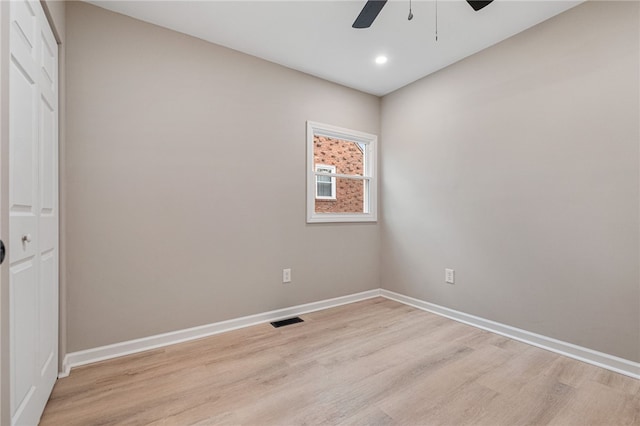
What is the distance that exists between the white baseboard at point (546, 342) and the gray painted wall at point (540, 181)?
49 millimetres

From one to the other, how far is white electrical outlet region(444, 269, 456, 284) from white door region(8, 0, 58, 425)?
307 cm

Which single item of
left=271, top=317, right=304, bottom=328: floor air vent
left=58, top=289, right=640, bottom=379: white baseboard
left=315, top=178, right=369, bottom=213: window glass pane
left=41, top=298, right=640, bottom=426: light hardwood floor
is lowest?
left=271, top=317, right=304, bottom=328: floor air vent

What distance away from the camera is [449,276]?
288cm

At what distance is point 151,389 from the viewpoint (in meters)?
1.69

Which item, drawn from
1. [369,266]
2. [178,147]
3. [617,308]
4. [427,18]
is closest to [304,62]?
[427,18]

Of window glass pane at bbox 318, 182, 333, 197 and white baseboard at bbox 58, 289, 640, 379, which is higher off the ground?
window glass pane at bbox 318, 182, 333, 197

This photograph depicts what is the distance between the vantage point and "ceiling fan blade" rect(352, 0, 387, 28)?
1.64 meters

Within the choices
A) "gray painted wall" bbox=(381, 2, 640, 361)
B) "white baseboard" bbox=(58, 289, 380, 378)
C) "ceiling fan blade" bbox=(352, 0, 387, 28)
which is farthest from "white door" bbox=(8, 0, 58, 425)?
"gray painted wall" bbox=(381, 2, 640, 361)

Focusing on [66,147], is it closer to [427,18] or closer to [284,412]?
[284,412]

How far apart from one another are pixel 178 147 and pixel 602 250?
3217 mm

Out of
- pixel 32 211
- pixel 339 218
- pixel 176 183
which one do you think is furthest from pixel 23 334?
pixel 339 218

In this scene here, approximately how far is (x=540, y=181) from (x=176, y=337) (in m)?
3.17

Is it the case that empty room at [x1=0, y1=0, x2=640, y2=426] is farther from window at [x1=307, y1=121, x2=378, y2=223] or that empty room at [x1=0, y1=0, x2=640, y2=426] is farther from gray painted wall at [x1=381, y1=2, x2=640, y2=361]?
window at [x1=307, y1=121, x2=378, y2=223]

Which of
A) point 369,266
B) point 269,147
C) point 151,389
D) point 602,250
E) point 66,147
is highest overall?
point 269,147
